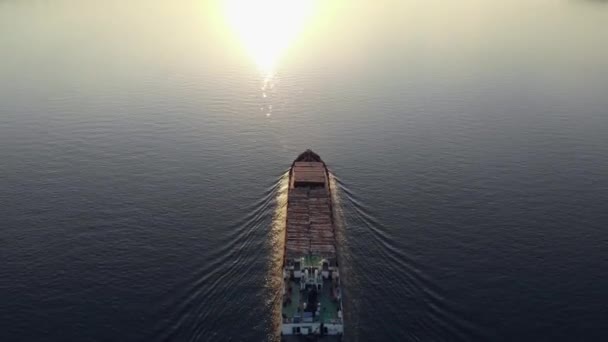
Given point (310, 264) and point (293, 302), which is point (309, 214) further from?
point (293, 302)

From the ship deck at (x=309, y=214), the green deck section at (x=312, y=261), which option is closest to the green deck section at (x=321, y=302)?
the green deck section at (x=312, y=261)

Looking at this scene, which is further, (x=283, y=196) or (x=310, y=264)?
(x=283, y=196)

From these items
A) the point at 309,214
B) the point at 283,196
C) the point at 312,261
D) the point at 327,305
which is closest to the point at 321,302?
the point at 327,305

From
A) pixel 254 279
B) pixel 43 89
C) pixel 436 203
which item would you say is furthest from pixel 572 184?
pixel 43 89

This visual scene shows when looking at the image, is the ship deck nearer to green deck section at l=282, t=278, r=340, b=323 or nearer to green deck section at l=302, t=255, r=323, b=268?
green deck section at l=302, t=255, r=323, b=268

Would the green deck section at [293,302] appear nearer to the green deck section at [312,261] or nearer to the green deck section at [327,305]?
the green deck section at [327,305]

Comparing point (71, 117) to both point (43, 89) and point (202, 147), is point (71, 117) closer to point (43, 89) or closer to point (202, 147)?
point (43, 89)
